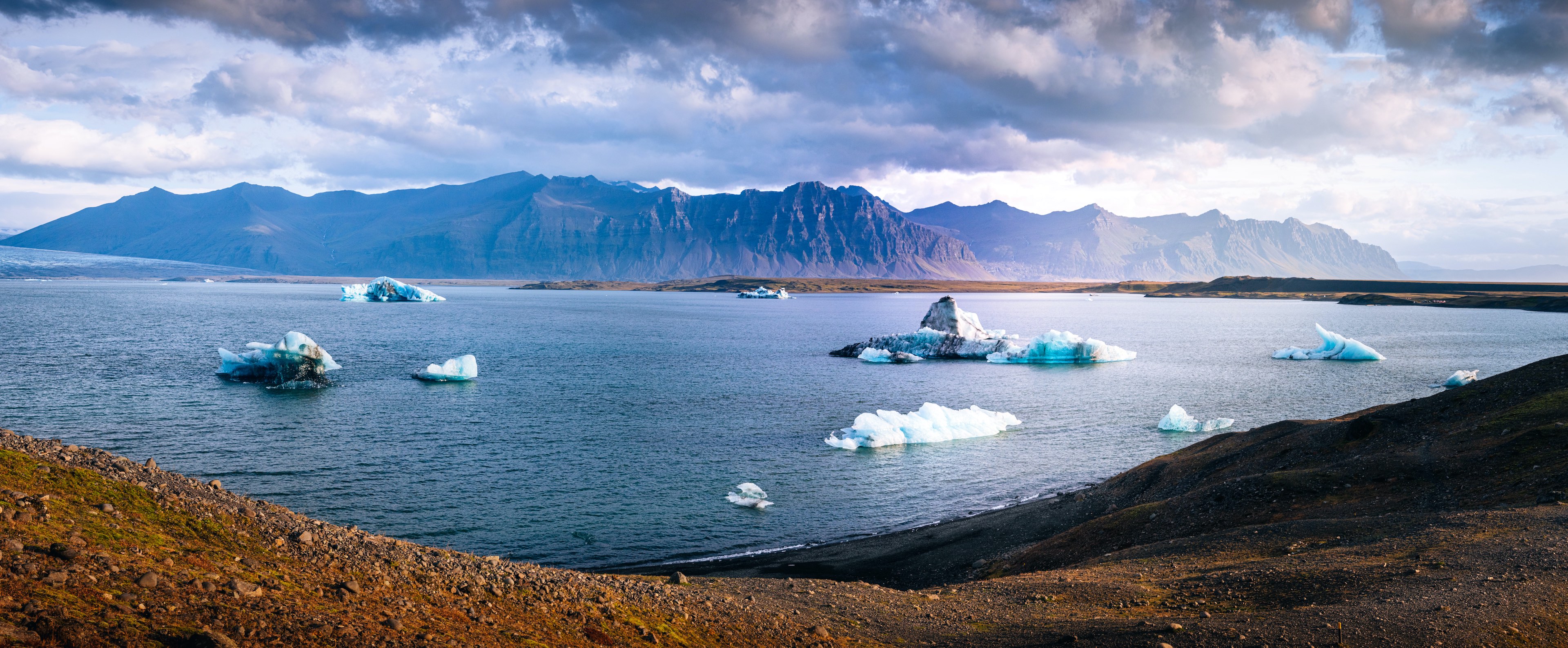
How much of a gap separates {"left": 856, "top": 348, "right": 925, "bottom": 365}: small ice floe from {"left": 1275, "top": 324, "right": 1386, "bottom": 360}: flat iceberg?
4441 cm

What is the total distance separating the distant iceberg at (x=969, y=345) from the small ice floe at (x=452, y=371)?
45.3 metres

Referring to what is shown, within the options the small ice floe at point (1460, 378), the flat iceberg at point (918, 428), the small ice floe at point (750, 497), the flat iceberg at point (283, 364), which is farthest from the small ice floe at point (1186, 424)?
the flat iceberg at point (283, 364)

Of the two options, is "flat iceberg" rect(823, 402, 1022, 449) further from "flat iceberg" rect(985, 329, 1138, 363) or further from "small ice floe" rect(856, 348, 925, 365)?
"flat iceberg" rect(985, 329, 1138, 363)

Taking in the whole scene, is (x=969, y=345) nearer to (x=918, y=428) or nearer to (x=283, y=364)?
(x=918, y=428)

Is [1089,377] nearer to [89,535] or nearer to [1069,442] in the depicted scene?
[1069,442]

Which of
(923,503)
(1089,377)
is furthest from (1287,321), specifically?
(923,503)

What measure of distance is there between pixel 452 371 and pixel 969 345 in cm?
6114

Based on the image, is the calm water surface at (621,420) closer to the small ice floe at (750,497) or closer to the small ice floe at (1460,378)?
the small ice floe at (750,497)

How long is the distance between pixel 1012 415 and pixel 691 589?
4219 centimetres

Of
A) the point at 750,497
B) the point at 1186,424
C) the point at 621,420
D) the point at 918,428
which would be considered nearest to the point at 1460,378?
the point at 1186,424

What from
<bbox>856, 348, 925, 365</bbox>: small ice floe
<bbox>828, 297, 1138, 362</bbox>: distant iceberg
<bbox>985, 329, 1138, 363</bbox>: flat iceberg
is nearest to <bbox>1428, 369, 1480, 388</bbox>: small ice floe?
<bbox>828, 297, 1138, 362</bbox>: distant iceberg

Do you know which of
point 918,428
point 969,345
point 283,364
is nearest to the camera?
point 918,428

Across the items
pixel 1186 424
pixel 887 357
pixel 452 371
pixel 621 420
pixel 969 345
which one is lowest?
pixel 621 420

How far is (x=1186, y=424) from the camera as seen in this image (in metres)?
49.9
